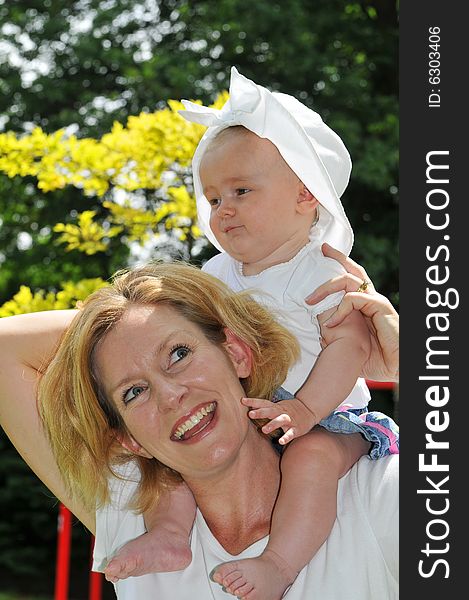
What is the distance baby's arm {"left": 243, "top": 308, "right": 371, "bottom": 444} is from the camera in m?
1.79

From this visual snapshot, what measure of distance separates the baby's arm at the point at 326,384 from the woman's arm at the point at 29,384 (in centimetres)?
46

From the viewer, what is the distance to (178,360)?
1.81 meters

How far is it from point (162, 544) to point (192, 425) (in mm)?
233

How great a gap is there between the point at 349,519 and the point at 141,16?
8699 millimetres

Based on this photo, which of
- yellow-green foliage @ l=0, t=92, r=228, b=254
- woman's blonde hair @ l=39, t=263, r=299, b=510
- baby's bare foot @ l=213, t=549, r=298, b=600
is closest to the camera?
baby's bare foot @ l=213, t=549, r=298, b=600

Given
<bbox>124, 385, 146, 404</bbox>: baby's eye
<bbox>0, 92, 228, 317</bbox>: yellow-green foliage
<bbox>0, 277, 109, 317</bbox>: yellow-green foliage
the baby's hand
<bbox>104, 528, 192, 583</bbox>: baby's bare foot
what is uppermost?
<bbox>0, 92, 228, 317</bbox>: yellow-green foliage

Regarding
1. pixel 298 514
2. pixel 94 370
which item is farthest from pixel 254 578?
pixel 94 370

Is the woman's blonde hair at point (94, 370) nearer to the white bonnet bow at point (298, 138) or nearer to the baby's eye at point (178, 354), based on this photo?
the baby's eye at point (178, 354)

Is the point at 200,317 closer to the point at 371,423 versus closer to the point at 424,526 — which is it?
the point at 371,423

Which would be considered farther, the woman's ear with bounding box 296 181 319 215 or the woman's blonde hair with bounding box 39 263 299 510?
the woman's ear with bounding box 296 181 319 215

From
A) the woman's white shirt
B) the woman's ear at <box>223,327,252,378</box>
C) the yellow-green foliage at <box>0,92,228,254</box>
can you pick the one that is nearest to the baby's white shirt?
the woman's ear at <box>223,327,252,378</box>

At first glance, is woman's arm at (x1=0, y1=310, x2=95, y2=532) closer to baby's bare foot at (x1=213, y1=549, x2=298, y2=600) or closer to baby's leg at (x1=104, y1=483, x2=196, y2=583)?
baby's leg at (x1=104, y1=483, x2=196, y2=583)

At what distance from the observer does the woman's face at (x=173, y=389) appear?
5.81ft

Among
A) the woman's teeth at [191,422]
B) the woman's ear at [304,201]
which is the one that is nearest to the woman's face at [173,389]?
the woman's teeth at [191,422]
